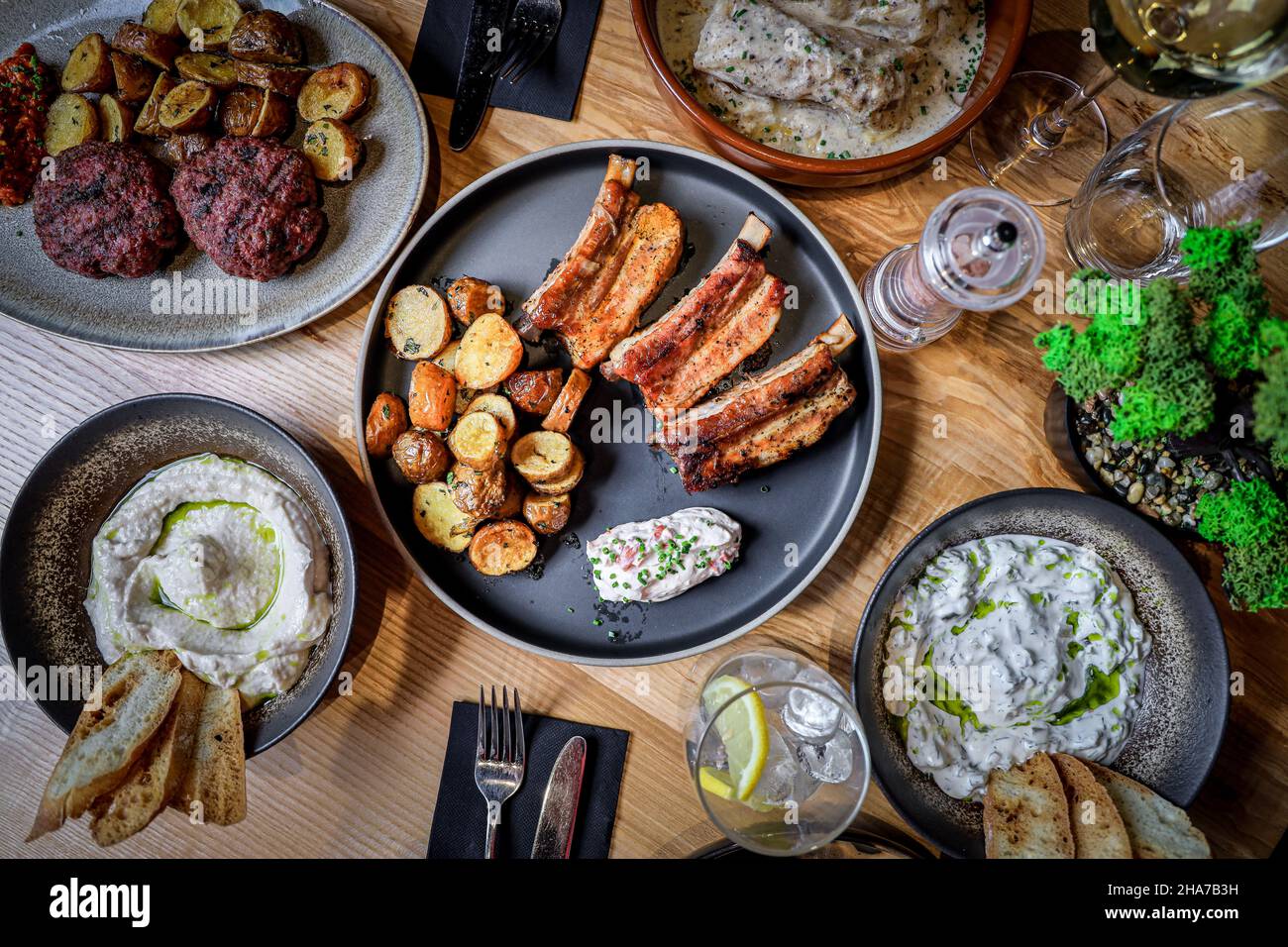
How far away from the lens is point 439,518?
231cm

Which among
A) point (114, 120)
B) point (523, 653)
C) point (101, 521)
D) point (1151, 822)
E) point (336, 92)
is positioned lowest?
point (523, 653)

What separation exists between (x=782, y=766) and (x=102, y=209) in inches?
96.3

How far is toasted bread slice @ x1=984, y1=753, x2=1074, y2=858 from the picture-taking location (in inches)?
78.0

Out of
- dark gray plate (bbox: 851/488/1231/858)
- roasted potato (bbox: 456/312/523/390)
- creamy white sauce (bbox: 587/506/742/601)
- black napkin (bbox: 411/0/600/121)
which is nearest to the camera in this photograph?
dark gray plate (bbox: 851/488/1231/858)

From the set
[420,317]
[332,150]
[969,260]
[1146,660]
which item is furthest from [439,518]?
[1146,660]

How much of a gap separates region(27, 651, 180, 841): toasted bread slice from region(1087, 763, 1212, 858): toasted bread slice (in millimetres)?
2462

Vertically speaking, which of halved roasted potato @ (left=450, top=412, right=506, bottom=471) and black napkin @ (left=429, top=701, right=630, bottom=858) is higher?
halved roasted potato @ (left=450, top=412, right=506, bottom=471)

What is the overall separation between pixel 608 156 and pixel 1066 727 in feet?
6.88

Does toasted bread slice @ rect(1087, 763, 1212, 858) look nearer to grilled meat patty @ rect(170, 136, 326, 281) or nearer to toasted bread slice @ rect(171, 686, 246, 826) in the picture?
toasted bread slice @ rect(171, 686, 246, 826)

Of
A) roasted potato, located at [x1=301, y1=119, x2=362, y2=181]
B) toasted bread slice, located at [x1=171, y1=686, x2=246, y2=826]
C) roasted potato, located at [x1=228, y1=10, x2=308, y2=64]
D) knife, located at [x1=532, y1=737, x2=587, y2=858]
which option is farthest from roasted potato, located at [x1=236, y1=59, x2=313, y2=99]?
knife, located at [x1=532, y1=737, x2=587, y2=858]

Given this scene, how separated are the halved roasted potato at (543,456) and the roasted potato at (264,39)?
134 cm

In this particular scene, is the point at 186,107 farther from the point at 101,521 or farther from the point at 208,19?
the point at 101,521
